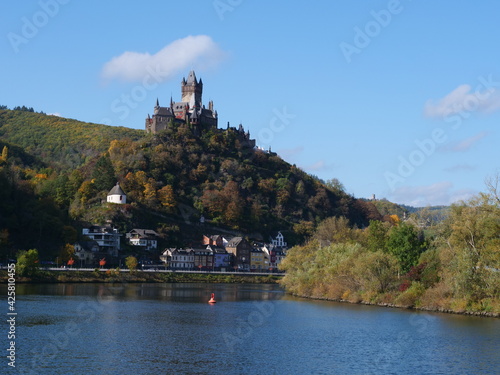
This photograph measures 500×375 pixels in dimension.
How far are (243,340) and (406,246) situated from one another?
38.7 m

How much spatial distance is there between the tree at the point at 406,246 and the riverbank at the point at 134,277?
54535mm

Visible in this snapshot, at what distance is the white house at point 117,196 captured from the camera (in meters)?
158

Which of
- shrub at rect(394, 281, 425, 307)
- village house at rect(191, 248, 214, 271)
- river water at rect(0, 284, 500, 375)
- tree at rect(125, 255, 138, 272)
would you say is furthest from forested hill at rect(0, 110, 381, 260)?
shrub at rect(394, 281, 425, 307)

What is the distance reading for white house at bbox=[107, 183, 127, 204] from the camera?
158m

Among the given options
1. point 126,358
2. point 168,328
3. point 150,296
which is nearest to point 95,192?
point 150,296

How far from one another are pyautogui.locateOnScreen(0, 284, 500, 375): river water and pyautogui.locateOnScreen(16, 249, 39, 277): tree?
27.6 m

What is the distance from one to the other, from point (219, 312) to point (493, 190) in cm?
2889

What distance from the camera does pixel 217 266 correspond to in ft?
513

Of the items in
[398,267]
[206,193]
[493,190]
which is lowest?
[398,267]

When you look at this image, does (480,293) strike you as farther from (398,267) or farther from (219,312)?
(219,312)

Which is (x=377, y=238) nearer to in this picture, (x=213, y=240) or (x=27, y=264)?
(x=27, y=264)

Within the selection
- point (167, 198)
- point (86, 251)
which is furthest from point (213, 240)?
point (86, 251)

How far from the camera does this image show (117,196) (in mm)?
157500

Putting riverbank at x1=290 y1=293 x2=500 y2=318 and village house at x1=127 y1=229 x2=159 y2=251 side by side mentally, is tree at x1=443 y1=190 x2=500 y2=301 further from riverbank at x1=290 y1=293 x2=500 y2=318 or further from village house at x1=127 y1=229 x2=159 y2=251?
village house at x1=127 y1=229 x2=159 y2=251
